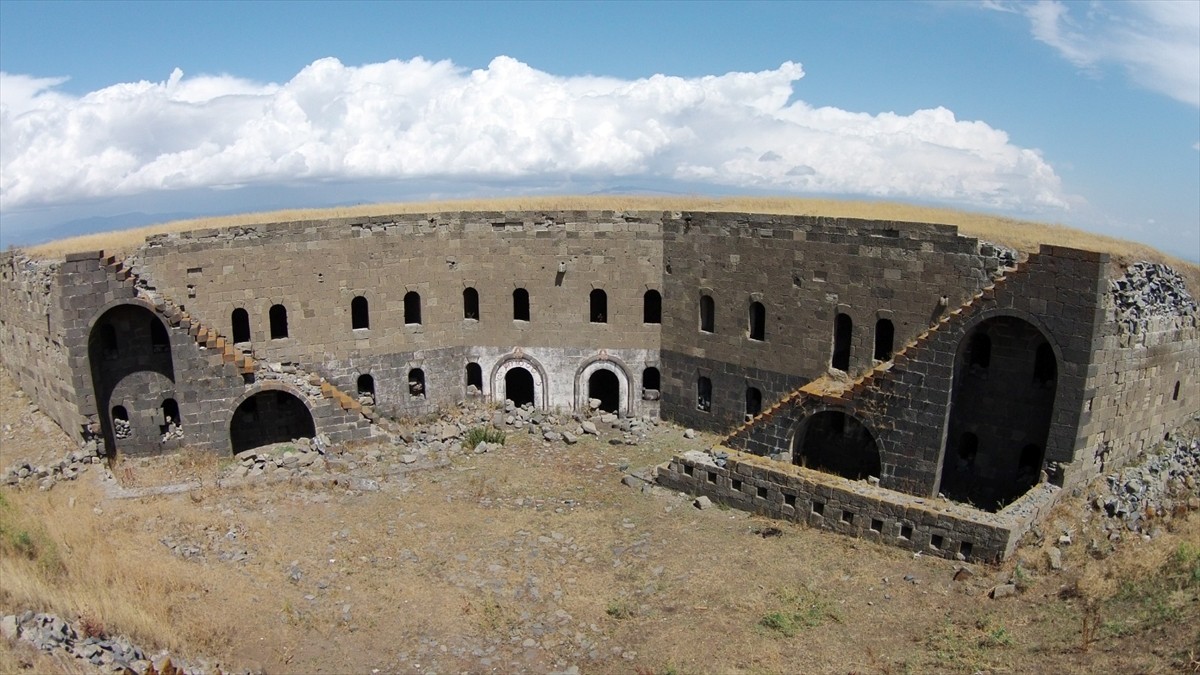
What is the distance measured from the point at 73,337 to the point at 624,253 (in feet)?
45.1

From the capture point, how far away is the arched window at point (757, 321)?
20.6m

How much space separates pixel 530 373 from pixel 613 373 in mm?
2489

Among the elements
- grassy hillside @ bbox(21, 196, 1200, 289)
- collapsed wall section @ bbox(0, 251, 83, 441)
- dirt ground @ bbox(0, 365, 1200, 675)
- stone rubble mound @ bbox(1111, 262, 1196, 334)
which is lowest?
dirt ground @ bbox(0, 365, 1200, 675)

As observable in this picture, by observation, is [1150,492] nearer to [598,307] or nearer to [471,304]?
[598,307]

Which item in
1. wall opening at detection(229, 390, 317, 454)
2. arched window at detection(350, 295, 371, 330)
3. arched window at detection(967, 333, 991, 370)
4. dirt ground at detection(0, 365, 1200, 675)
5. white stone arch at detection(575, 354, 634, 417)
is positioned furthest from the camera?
white stone arch at detection(575, 354, 634, 417)

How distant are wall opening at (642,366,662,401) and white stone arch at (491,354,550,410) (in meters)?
2.88

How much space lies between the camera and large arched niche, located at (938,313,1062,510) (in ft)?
52.4

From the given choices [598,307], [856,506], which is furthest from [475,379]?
[856,506]

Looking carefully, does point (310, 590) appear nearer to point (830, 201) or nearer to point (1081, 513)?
point (1081, 513)

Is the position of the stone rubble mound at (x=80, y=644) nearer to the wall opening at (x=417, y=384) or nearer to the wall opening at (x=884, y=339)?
the wall opening at (x=417, y=384)

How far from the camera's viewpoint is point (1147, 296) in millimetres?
15086

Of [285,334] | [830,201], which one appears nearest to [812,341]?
[830,201]

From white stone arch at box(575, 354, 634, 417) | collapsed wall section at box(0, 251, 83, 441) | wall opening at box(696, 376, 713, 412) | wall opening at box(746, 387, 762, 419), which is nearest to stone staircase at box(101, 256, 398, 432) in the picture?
collapsed wall section at box(0, 251, 83, 441)

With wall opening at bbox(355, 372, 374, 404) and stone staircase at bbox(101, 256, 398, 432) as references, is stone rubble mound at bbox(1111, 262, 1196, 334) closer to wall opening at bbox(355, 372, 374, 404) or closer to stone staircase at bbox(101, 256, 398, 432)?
stone staircase at bbox(101, 256, 398, 432)
